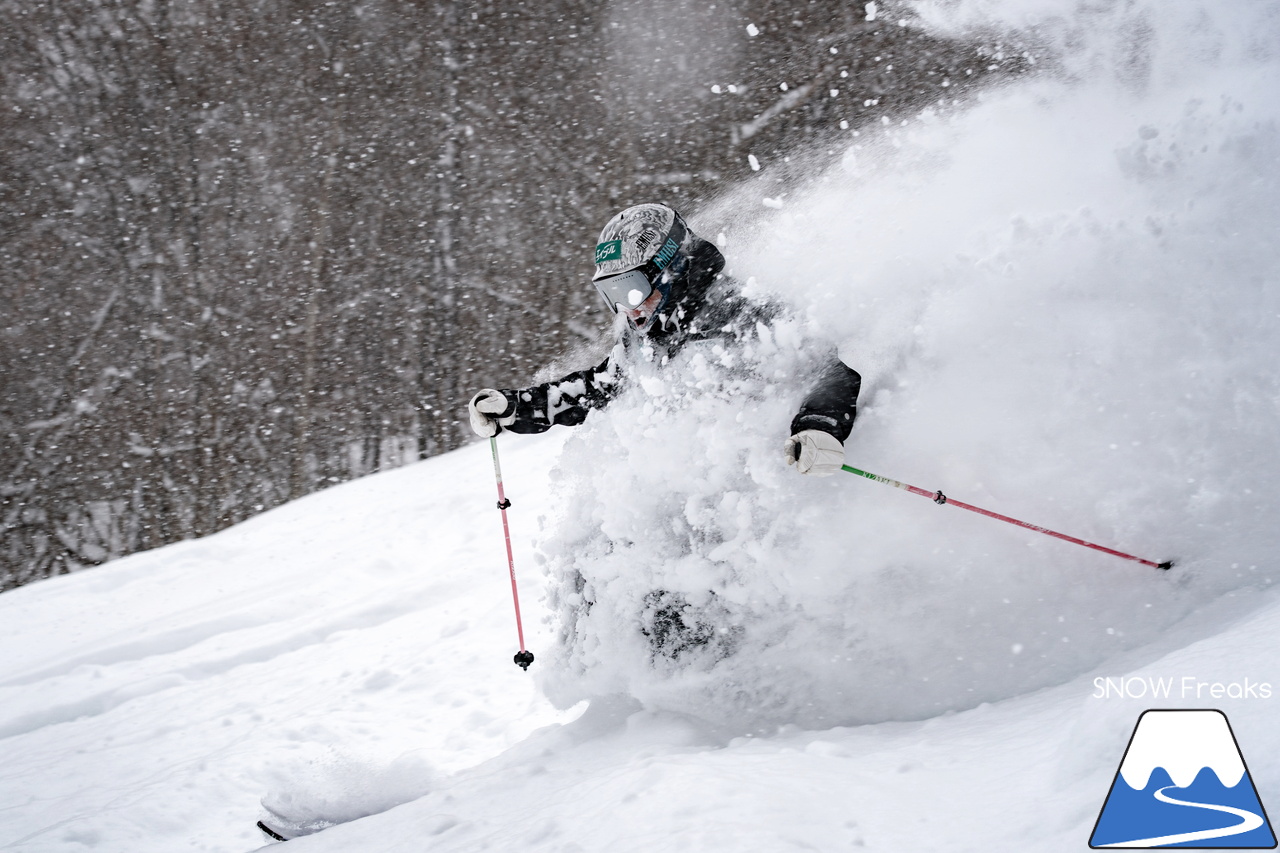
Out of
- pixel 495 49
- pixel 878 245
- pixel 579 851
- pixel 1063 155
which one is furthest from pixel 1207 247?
pixel 495 49

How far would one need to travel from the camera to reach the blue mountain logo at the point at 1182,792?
1.31 m

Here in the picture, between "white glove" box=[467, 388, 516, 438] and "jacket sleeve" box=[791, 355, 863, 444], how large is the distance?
1.34 metres

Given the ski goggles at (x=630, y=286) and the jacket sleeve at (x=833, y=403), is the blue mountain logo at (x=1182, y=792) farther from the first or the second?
the ski goggles at (x=630, y=286)

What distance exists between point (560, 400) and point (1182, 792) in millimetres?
2492

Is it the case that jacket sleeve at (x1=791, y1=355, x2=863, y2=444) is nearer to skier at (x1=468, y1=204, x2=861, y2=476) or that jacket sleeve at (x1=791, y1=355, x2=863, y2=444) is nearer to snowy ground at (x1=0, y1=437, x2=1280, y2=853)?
skier at (x1=468, y1=204, x2=861, y2=476)

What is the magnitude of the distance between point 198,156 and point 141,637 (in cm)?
1045

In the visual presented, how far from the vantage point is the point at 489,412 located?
3.35m

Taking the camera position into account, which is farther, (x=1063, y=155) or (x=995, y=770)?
(x=1063, y=155)

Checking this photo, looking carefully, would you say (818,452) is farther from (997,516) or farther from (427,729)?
(427,729)

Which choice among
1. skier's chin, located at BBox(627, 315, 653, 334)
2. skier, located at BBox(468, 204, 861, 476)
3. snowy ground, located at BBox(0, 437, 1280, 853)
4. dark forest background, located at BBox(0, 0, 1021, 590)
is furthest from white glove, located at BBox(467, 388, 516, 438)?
dark forest background, located at BBox(0, 0, 1021, 590)

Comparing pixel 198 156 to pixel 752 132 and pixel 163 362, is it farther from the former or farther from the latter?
pixel 752 132

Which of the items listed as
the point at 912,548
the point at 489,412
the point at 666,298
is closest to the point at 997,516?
the point at 912,548

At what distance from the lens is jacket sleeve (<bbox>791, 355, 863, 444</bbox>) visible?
246 cm

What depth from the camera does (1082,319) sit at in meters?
2.75
